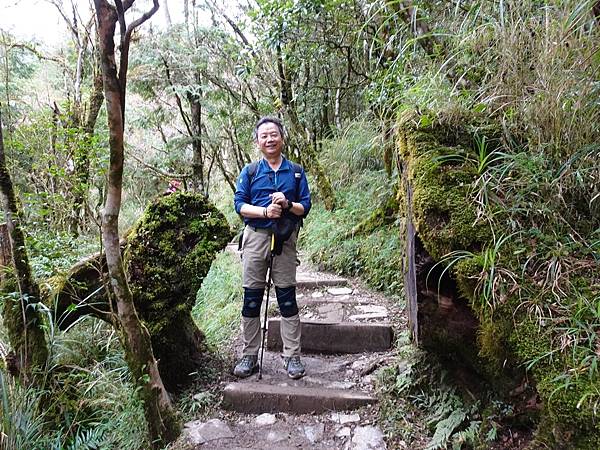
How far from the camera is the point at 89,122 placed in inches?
301

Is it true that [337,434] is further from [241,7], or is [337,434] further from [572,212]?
[241,7]

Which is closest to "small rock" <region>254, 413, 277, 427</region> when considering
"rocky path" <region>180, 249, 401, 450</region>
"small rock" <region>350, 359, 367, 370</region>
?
"rocky path" <region>180, 249, 401, 450</region>

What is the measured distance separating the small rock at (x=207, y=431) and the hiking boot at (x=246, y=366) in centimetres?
43

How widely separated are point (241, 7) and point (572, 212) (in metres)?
10.3

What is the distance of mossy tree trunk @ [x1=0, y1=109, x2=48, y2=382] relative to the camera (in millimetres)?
2385

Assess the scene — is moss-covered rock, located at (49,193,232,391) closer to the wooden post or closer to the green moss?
the green moss

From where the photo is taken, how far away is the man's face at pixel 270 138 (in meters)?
3.07

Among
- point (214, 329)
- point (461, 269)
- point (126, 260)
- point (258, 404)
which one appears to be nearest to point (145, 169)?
point (214, 329)

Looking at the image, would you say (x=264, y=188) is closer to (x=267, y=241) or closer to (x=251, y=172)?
(x=251, y=172)

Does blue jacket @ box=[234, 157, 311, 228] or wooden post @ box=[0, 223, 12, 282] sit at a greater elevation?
blue jacket @ box=[234, 157, 311, 228]

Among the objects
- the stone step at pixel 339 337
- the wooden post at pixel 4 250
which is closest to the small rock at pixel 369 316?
the stone step at pixel 339 337

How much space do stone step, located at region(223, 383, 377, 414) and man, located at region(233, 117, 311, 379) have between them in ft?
0.76

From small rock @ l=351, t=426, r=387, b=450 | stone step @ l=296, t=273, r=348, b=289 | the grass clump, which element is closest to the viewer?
small rock @ l=351, t=426, r=387, b=450

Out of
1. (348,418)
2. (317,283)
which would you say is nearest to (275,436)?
(348,418)
